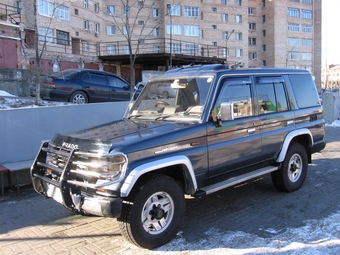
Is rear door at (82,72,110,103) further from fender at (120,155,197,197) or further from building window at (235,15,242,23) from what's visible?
building window at (235,15,242,23)

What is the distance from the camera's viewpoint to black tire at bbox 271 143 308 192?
18.8 ft

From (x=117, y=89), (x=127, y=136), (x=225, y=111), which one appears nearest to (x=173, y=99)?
(x=225, y=111)

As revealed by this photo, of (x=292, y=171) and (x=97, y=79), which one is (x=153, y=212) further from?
(x=97, y=79)

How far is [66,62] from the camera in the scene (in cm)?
3219

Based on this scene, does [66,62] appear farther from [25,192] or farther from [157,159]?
[157,159]

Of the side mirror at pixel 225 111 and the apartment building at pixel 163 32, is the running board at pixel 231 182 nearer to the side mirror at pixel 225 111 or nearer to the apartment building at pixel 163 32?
the side mirror at pixel 225 111

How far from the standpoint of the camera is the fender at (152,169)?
11.3 feet

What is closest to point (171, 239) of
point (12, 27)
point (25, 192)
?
point (25, 192)

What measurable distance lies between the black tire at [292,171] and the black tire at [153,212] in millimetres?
2414

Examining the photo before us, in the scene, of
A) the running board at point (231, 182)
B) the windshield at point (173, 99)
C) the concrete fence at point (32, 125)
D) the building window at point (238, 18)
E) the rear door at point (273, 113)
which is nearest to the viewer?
the running board at point (231, 182)

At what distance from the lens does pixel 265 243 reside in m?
3.96

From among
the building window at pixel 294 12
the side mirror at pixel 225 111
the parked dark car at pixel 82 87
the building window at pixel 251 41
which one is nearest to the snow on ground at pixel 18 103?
the parked dark car at pixel 82 87

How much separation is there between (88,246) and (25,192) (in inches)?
116

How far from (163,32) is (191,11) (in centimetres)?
621
